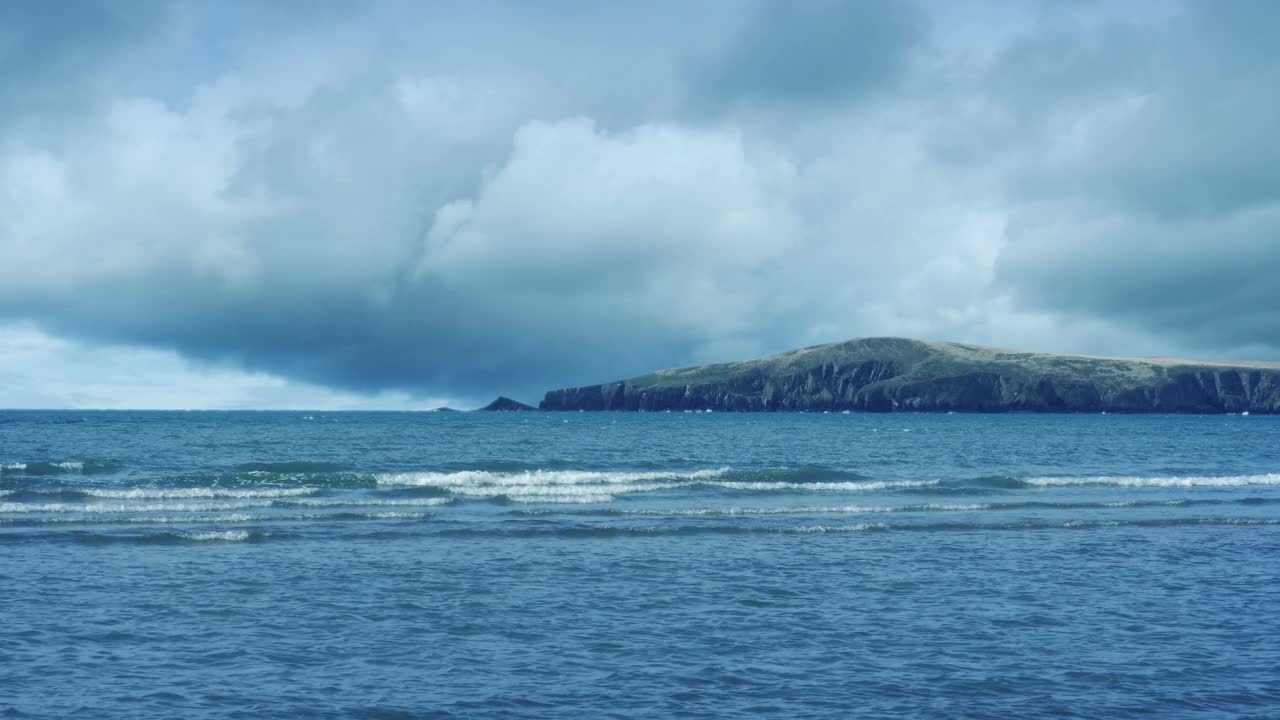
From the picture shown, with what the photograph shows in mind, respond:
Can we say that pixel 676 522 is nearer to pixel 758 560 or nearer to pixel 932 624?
pixel 758 560

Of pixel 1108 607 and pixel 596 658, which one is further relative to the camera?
pixel 1108 607

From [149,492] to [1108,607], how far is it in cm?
4034

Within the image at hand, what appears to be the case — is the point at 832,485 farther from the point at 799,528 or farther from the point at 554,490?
the point at 799,528

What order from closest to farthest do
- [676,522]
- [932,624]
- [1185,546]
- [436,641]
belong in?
1. [436,641]
2. [932,624]
3. [1185,546]
4. [676,522]

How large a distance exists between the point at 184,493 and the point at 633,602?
31.1m

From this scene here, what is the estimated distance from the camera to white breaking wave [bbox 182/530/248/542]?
30812 millimetres

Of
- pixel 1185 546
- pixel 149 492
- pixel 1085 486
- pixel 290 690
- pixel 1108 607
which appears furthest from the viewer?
pixel 1085 486

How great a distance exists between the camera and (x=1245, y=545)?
2998 cm

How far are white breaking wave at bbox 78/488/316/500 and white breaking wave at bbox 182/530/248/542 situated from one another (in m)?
12.3

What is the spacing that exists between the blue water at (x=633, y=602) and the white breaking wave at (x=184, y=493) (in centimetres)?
23

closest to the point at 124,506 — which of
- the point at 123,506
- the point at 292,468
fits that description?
the point at 123,506

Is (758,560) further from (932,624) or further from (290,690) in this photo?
(290,690)

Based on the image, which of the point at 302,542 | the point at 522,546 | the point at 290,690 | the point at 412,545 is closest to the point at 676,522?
the point at 522,546

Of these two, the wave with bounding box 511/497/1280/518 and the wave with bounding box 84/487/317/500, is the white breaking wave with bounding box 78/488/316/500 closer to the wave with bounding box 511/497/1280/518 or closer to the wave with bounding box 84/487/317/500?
the wave with bounding box 84/487/317/500
